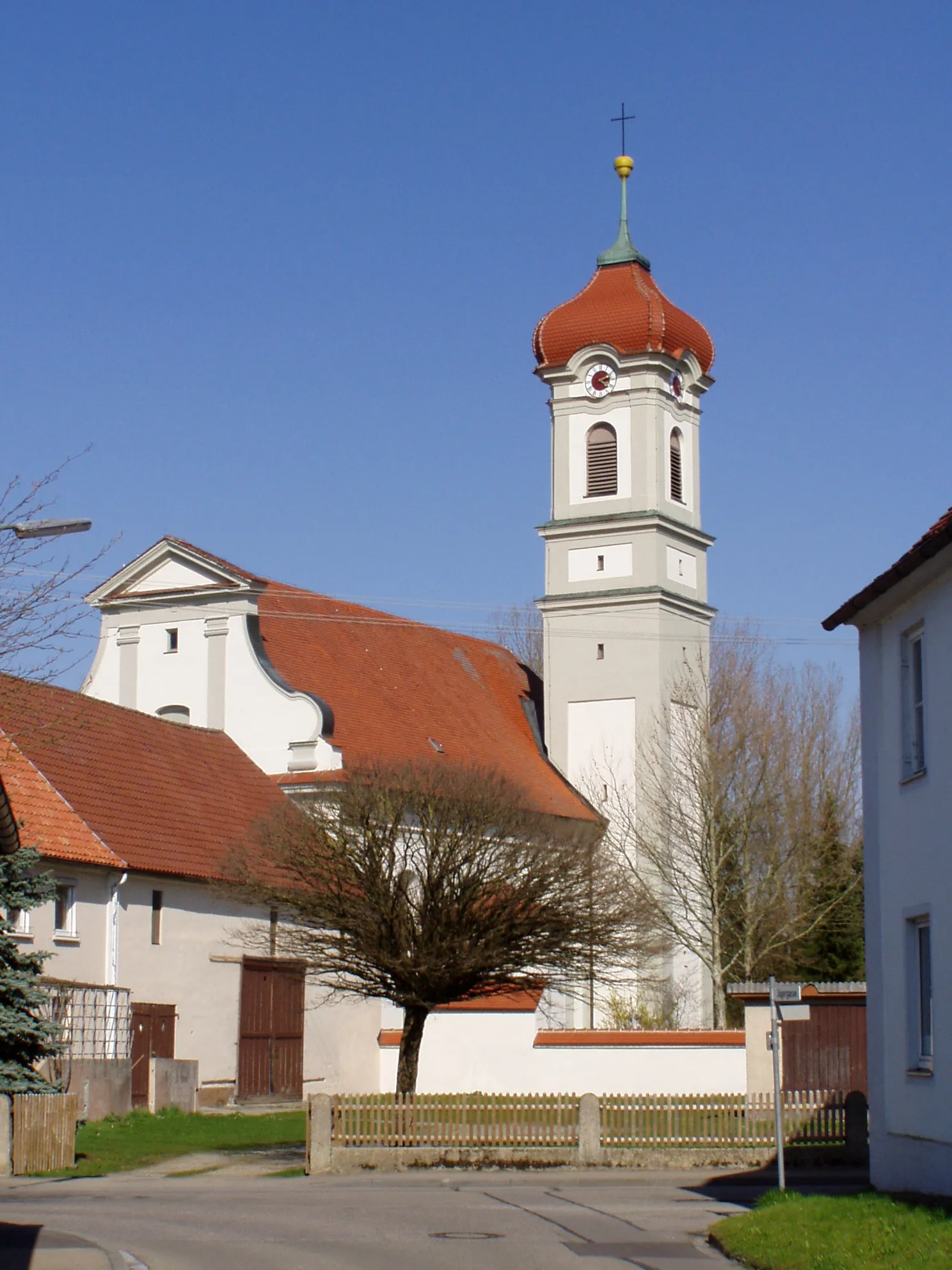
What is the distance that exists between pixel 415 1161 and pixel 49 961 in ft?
28.8

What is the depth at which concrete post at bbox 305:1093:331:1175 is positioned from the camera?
2209 cm

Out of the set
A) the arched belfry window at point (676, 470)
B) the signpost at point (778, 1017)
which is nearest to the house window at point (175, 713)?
the arched belfry window at point (676, 470)

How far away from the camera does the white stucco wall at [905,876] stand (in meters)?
15.7

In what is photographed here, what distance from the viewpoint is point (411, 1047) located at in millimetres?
25250

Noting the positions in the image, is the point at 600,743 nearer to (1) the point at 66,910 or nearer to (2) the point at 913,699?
(1) the point at 66,910

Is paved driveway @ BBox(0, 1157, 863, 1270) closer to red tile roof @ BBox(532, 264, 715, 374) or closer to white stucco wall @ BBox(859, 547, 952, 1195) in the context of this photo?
white stucco wall @ BBox(859, 547, 952, 1195)

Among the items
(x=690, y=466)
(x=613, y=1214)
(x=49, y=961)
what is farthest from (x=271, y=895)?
(x=690, y=466)

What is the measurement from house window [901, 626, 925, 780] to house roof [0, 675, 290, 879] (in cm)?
1374

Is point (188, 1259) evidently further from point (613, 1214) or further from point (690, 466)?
point (690, 466)

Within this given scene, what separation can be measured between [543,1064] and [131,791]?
9014mm

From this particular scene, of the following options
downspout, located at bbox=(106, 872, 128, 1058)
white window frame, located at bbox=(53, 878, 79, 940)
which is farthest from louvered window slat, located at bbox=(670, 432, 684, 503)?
white window frame, located at bbox=(53, 878, 79, 940)

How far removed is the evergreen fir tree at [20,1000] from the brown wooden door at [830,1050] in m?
12.0

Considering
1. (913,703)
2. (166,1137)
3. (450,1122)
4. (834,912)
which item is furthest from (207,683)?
(913,703)

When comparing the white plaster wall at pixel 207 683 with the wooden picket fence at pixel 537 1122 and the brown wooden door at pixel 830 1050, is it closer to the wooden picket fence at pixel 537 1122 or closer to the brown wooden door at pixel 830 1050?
the brown wooden door at pixel 830 1050
